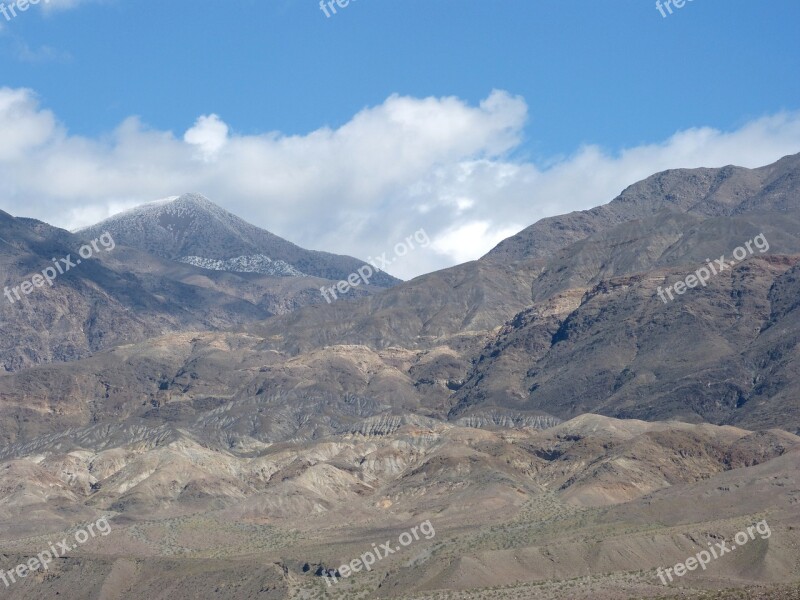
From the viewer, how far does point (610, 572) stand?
526ft

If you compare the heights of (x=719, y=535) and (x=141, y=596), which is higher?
(x=141, y=596)

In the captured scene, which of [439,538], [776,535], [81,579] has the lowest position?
[776,535]

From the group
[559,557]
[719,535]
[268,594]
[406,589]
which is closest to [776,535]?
[719,535]

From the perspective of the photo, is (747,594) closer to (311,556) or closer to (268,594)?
(268,594)

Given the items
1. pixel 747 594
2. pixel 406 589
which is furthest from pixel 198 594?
pixel 747 594

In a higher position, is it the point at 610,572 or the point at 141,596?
the point at 141,596

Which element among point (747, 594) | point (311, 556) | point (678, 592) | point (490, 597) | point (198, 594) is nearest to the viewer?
point (747, 594)

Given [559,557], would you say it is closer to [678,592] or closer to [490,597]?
[490,597]

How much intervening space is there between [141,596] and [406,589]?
29.8 meters

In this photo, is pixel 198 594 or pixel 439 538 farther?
pixel 439 538

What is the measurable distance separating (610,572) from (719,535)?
16.8m

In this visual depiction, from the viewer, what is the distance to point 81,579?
17188cm

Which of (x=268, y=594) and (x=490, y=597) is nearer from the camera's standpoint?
(x=490, y=597)

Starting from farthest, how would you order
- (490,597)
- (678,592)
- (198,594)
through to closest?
(198,594) < (490,597) < (678,592)
